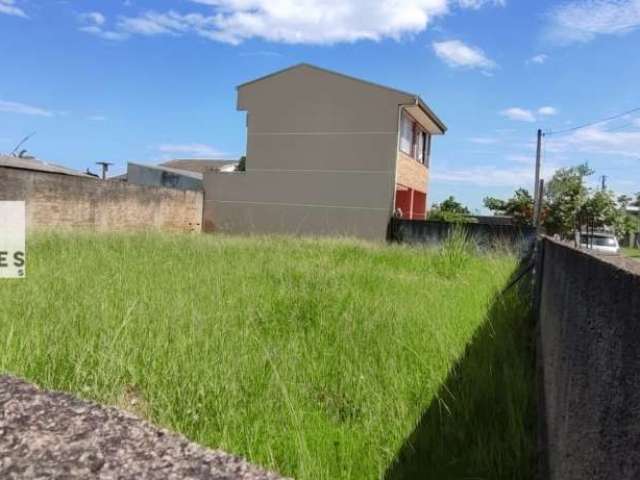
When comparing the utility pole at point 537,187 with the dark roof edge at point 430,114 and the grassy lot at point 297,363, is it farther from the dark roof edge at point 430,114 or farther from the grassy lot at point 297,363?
the grassy lot at point 297,363

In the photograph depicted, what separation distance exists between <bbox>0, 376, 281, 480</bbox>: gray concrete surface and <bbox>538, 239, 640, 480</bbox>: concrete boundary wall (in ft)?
2.71

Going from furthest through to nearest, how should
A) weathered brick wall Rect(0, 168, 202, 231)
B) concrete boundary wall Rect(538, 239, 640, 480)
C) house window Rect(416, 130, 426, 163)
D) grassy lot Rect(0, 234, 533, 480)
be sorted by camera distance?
house window Rect(416, 130, 426, 163), weathered brick wall Rect(0, 168, 202, 231), grassy lot Rect(0, 234, 533, 480), concrete boundary wall Rect(538, 239, 640, 480)

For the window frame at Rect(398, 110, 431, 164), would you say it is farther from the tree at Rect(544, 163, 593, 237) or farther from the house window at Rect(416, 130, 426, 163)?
the tree at Rect(544, 163, 593, 237)

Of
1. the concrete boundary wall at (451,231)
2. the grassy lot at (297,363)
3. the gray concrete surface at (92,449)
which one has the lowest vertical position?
the grassy lot at (297,363)

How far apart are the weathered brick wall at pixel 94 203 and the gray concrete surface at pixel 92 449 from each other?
42.0 ft

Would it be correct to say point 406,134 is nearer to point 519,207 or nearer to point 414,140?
point 414,140

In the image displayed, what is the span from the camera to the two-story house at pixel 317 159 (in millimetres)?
19734

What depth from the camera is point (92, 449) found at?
1299mm

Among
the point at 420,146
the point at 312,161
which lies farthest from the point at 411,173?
the point at 312,161

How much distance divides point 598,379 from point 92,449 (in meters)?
1.41

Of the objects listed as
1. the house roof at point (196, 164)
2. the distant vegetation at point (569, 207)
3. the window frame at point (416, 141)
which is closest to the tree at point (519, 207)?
the distant vegetation at point (569, 207)

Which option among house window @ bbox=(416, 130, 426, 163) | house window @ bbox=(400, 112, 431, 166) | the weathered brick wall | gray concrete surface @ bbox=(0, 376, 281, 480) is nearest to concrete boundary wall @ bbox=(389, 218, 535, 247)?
house window @ bbox=(400, 112, 431, 166)

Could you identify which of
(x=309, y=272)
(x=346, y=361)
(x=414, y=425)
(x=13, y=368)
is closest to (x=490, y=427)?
(x=414, y=425)

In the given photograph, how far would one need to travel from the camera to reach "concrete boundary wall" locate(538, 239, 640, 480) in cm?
118
